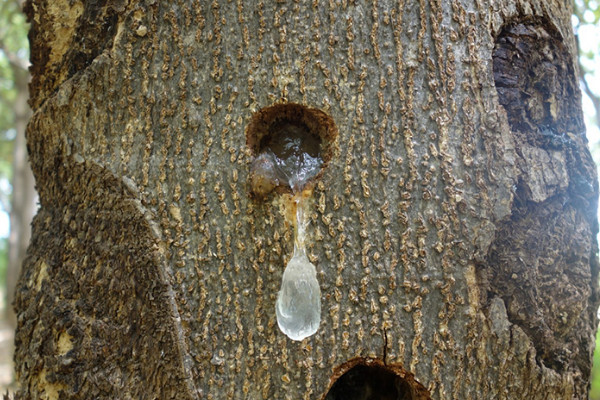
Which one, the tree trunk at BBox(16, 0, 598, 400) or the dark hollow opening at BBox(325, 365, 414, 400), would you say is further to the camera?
the dark hollow opening at BBox(325, 365, 414, 400)

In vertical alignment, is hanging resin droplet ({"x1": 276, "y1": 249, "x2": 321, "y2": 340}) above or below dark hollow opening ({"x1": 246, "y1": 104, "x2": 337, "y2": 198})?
below

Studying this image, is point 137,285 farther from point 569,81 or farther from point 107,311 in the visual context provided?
point 569,81

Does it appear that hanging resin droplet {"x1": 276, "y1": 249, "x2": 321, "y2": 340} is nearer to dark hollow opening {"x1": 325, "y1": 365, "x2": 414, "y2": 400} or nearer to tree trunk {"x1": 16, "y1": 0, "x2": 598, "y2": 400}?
tree trunk {"x1": 16, "y1": 0, "x2": 598, "y2": 400}

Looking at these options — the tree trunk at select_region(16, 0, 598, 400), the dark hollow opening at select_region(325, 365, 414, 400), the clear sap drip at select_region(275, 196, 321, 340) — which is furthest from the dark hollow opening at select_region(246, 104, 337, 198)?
the dark hollow opening at select_region(325, 365, 414, 400)

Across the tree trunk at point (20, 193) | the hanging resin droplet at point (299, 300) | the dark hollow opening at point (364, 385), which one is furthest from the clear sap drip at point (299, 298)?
the tree trunk at point (20, 193)

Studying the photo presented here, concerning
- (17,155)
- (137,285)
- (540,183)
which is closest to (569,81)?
(540,183)

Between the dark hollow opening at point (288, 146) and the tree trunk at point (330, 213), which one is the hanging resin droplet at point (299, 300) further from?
the dark hollow opening at point (288, 146)
